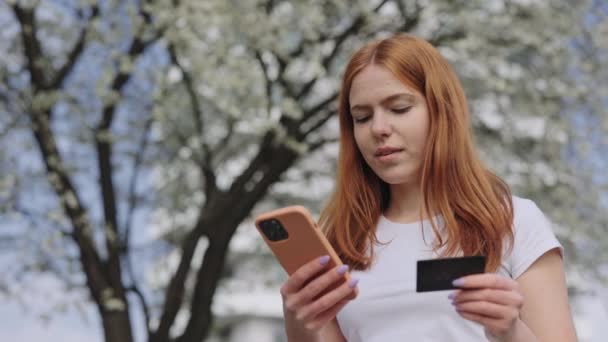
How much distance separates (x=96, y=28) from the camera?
9.59 m

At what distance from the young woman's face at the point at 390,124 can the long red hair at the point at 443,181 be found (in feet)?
0.09

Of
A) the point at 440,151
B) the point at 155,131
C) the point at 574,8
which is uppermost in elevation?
the point at 440,151

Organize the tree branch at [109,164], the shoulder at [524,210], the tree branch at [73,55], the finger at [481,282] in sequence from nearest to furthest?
the finger at [481,282]
the shoulder at [524,210]
the tree branch at [109,164]
the tree branch at [73,55]

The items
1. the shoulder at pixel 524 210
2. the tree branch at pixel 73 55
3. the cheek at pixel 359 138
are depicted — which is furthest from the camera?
the tree branch at pixel 73 55

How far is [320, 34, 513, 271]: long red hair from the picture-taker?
222 centimetres

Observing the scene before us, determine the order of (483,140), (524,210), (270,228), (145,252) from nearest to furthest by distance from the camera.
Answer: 1. (270,228)
2. (524,210)
3. (483,140)
4. (145,252)

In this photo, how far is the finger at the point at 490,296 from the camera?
6.00 ft

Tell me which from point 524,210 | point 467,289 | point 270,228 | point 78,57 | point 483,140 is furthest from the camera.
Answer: point 483,140

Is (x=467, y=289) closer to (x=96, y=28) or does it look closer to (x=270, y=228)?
(x=270, y=228)

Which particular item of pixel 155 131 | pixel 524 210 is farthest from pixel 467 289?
pixel 155 131

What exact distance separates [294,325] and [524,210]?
687 mm

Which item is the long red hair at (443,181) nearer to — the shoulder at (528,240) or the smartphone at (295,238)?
the shoulder at (528,240)

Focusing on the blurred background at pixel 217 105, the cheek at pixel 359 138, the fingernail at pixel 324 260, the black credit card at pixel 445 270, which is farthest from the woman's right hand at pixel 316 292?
the blurred background at pixel 217 105

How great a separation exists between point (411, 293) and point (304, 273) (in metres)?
0.36
